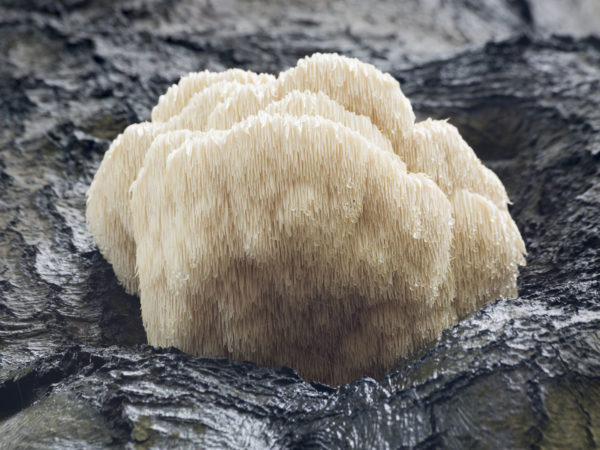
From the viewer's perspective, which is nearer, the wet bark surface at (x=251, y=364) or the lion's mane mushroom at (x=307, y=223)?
the wet bark surface at (x=251, y=364)

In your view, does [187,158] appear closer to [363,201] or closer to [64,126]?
[363,201]

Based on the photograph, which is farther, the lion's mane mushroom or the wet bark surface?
the lion's mane mushroom

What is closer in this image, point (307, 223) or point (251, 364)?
point (307, 223)

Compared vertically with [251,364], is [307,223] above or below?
above

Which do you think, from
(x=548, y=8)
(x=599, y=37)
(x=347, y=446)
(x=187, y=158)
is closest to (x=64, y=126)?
(x=187, y=158)
